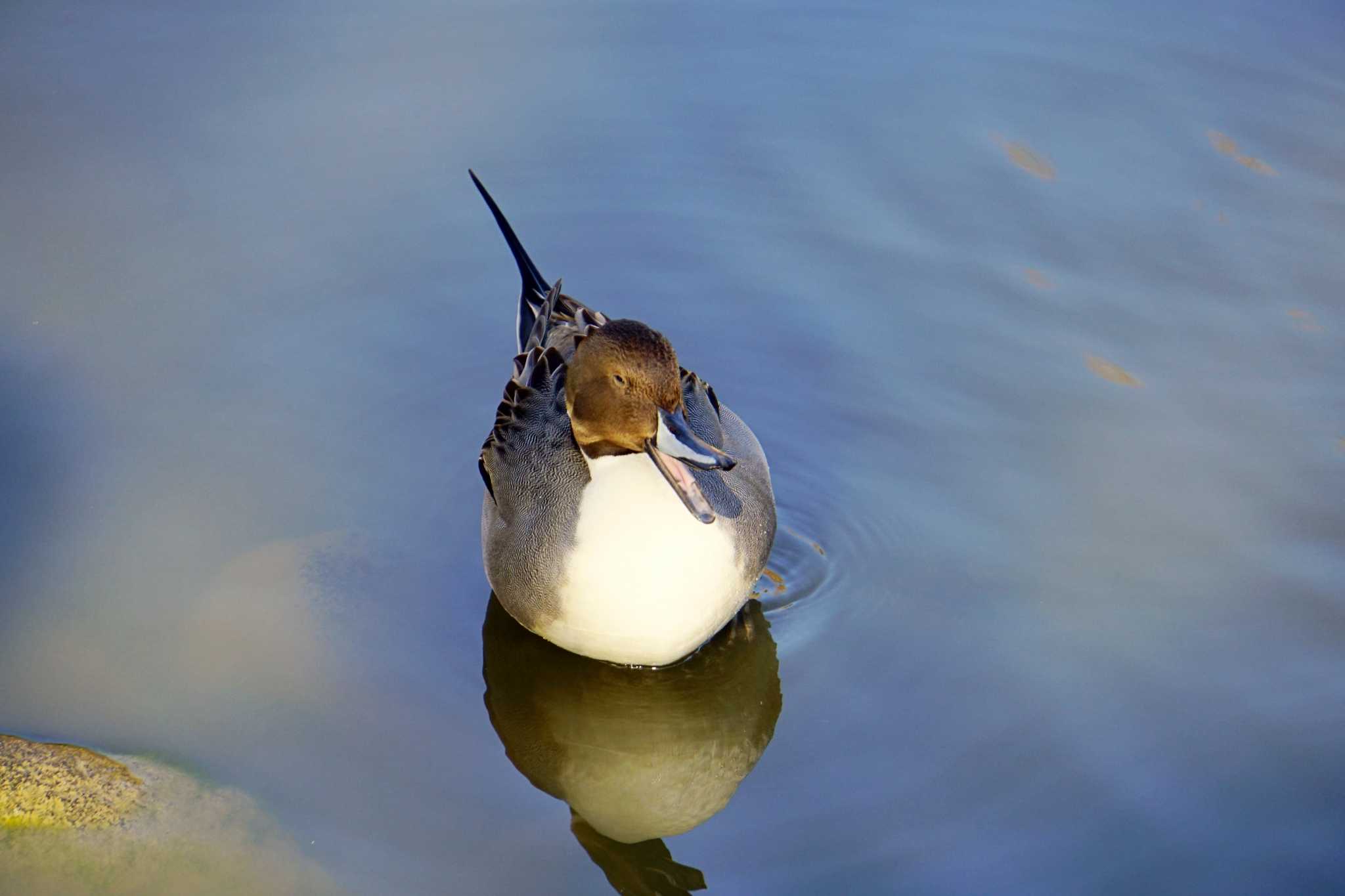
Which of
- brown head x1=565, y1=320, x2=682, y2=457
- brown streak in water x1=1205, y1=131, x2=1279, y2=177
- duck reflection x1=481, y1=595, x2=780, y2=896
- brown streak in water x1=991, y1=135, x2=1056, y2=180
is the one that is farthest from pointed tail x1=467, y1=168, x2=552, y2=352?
brown streak in water x1=1205, y1=131, x2=1279, y2=177

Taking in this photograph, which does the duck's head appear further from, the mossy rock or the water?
the mossy rock

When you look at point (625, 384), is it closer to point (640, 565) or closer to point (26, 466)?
point (640, 565)

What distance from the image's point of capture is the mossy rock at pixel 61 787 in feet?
11.0

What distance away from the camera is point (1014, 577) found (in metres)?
4.18

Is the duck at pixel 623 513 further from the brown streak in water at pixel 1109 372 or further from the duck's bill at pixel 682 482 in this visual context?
the brown streak in water at pixel 1109 372

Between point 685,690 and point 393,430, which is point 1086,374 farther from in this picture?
point 393,430

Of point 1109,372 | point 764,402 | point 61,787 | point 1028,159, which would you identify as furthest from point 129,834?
→ point 1028,159

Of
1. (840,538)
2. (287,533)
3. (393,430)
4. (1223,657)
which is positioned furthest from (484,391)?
(1223,657)

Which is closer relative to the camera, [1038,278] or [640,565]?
[640,565]

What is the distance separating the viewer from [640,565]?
3.60m

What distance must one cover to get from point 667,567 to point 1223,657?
149 cm

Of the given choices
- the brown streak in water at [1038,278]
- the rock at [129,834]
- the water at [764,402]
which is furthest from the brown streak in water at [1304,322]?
the rock at [129,834]

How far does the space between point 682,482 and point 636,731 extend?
2.27 ft

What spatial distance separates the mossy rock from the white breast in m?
1.08
